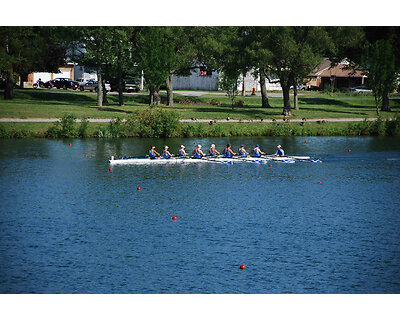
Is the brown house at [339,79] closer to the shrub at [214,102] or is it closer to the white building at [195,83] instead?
the white building at [195,83]

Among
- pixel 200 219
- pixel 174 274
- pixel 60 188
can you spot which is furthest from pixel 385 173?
pixel 174 274

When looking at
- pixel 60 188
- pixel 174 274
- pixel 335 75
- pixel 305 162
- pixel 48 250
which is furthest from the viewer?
pixel 335 75

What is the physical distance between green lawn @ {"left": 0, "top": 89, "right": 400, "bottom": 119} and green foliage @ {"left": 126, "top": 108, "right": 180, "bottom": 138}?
365 centimetres

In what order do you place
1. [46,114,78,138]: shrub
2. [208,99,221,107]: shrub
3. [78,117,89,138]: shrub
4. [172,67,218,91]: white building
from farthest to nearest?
[172,67,218,91]: white building < [208,99,221,107]: shrub < [78,117,89,138]: shrub < [46,114,78,138]: shrub

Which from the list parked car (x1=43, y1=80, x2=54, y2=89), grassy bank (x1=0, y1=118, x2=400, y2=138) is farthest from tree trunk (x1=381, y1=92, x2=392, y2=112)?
parked car (x1=43, y1=80, x2=54, y2=89)

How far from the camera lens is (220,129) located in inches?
2186

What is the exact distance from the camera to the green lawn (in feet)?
198

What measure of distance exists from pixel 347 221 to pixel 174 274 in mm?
11215

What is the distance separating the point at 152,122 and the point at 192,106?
19.0 meters

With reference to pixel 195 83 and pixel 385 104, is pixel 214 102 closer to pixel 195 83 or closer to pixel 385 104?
pixel 195 83

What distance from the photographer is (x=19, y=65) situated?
7025 cm

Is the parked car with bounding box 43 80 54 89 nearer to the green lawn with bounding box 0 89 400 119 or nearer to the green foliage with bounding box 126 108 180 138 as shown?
the green lawn with bounding box 0 89 400 119

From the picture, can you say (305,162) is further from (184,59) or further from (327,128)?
(184,59)

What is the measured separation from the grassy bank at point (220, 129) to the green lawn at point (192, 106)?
13.2ft
